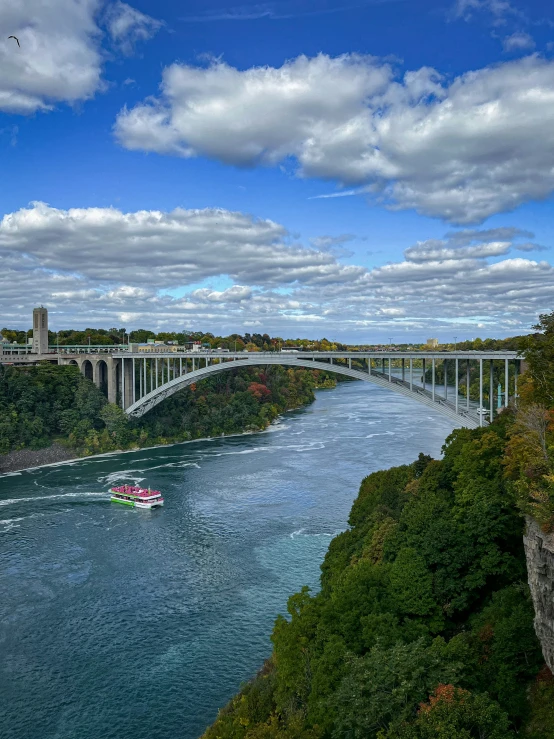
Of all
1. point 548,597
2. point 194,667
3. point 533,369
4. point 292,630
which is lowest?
point 194,667

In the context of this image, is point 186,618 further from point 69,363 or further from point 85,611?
point 69,363

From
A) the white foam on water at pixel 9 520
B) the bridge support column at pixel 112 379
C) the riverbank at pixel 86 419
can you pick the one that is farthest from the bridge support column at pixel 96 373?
the white foam on water at pixel 9 520

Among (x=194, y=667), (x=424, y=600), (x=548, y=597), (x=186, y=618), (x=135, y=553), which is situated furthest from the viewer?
(x=135, y=553)

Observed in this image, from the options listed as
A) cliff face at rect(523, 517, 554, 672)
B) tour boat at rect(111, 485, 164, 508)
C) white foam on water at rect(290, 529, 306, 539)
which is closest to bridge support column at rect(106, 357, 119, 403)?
tour boat at rect(111, 485, 164, 508)

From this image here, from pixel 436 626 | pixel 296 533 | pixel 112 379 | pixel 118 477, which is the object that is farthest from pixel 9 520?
pixel 112 379

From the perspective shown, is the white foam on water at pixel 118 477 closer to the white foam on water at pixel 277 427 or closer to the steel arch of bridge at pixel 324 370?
the steel arch of bridge at pixel 324 370

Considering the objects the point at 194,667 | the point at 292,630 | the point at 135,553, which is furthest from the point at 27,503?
the point at 292,630

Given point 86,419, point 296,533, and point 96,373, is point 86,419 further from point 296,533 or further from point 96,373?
point 296,533

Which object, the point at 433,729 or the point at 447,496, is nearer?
the point at 433,729
